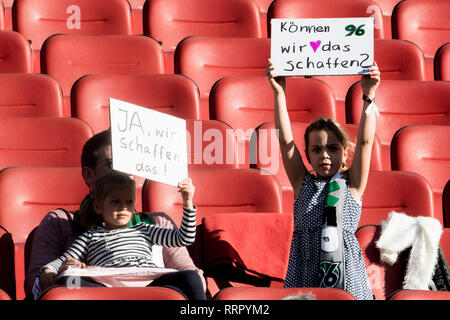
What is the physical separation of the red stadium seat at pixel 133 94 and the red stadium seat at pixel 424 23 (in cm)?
96

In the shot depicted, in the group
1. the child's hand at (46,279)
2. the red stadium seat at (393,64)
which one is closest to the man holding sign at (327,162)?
the child's hand at (46,279)

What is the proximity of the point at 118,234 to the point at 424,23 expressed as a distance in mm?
1665

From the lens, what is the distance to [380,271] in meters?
1.67

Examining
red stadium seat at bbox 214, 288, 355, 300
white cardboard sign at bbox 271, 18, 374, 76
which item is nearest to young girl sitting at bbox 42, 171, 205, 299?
red stadium seat at bbox 214, 288, 355, 300

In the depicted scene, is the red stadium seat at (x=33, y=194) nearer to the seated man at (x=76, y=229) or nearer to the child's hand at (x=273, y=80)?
the seated man at (x=76, y=229)

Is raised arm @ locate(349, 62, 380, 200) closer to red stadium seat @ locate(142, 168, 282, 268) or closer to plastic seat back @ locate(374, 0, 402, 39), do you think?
red stadium seat @ locate(142, 168, 282, 268)

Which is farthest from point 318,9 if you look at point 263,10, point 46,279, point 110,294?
point 110,294

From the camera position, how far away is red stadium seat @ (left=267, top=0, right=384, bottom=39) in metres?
2.74

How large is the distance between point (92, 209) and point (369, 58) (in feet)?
1.94

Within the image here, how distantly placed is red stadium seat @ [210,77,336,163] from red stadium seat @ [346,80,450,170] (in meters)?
0.09

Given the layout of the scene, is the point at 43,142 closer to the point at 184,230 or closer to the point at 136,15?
the point at 184,230
